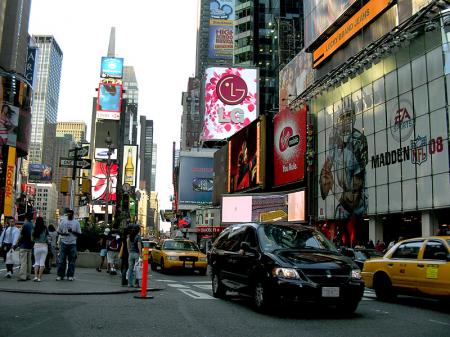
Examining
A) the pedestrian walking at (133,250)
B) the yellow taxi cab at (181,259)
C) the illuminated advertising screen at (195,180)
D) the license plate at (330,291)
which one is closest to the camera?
the license plate at (330,291)

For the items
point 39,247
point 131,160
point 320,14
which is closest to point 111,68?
point 131,160

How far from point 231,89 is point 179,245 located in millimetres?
56239

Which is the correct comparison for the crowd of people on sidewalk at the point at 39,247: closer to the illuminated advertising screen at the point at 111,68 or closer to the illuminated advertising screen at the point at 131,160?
the illuminated advertising screen at the point at 131,160

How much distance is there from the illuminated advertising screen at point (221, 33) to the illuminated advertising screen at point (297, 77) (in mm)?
47596

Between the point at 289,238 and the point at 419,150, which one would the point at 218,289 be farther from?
the point at 419,150

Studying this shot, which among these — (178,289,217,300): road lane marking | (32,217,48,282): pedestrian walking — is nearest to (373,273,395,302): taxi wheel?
(178,289,217,300): road lane marking

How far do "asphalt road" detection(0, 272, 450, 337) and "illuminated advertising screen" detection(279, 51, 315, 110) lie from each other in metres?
39.2

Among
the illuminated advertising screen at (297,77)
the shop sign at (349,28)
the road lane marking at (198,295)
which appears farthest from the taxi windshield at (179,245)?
the illuminated advertising screen at (297,77)

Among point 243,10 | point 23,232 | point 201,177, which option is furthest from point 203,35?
point 23,232

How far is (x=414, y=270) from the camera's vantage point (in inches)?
412

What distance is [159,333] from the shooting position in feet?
22.7

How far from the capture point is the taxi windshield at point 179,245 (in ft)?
70.5

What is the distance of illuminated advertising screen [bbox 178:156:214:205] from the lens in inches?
3533

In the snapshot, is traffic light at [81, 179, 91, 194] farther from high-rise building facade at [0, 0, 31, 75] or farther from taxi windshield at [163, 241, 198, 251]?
high-rise building facade at [0, 0, 31, 75]
